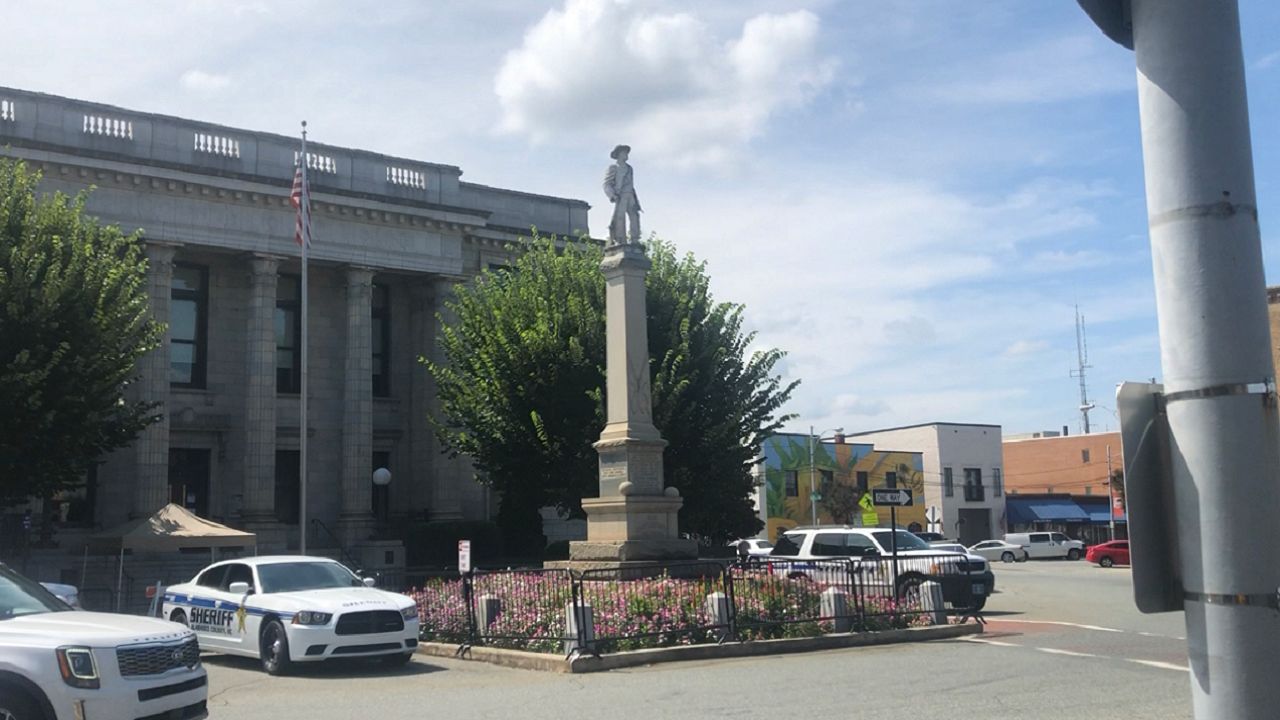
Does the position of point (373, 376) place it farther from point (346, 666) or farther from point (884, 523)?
point (884, 523)

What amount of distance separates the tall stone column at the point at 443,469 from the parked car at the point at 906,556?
43.8 feet

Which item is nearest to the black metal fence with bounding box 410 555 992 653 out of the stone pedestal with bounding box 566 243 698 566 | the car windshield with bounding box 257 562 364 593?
the stone pedestal with bounding box 566 243 698 566

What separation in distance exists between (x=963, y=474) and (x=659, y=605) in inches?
2397

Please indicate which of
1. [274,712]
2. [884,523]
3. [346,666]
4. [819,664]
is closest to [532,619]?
[346,666]

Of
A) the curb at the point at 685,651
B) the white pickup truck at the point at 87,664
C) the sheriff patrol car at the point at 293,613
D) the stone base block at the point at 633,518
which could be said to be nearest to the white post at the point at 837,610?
the curb at the point at 685,651

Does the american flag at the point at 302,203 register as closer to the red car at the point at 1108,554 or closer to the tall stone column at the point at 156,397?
the tall stone column at the point at 156,397

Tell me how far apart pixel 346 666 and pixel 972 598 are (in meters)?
12.3

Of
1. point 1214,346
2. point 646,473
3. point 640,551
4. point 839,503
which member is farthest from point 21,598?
A: point 839,503

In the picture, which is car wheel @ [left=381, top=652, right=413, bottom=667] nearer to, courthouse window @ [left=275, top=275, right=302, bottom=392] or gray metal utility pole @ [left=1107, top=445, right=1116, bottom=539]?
courthouse window @ [left=275, top=275, right=302, bottom=392]

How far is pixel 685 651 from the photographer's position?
15.8 m

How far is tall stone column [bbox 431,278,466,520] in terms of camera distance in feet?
124

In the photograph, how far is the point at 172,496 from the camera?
1368 inches

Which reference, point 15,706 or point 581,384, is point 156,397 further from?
point 15,706

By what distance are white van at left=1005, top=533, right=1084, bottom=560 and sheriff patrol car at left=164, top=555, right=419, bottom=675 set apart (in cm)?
4958
